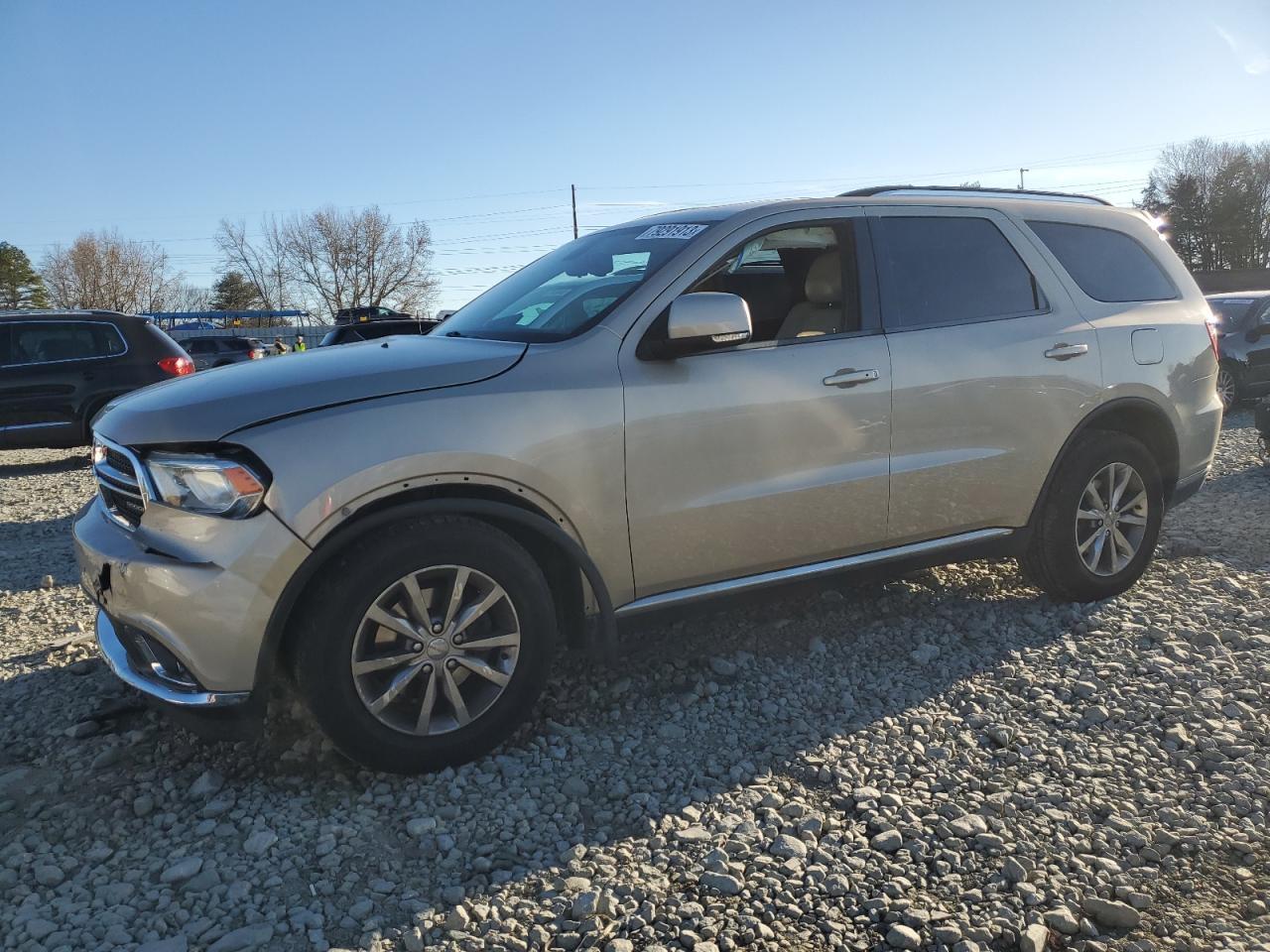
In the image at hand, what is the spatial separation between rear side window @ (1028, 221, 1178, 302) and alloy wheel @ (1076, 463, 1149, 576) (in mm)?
875

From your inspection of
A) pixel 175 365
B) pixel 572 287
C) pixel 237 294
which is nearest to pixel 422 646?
pixel 572 287

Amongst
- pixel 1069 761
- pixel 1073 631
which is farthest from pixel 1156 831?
pixel 1073 631

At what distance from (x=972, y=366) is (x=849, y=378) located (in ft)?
2.25

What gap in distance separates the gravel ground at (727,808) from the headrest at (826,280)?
4.95 ft

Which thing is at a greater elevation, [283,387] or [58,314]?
[58,314]

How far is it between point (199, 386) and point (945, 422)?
286 cm

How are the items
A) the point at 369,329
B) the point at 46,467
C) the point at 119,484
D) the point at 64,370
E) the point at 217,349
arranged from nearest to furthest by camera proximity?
the point at 119,484 → the point at 64,370 → the point at 46,467 → the point at 369,329 → the point at 217,349

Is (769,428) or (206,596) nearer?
(206,596)

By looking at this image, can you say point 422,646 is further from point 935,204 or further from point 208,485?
point 935,204

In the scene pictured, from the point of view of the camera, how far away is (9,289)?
73188mm

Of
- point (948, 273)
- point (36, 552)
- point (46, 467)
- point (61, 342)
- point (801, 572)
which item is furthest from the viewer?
point (46, 467)

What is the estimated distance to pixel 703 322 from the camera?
3.19 m

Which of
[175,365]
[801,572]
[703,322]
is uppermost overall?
[703,322]

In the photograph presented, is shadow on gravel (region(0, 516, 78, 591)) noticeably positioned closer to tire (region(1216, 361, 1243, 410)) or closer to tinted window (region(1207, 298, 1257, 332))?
tire (region(1216, 361, 1243, 410))
